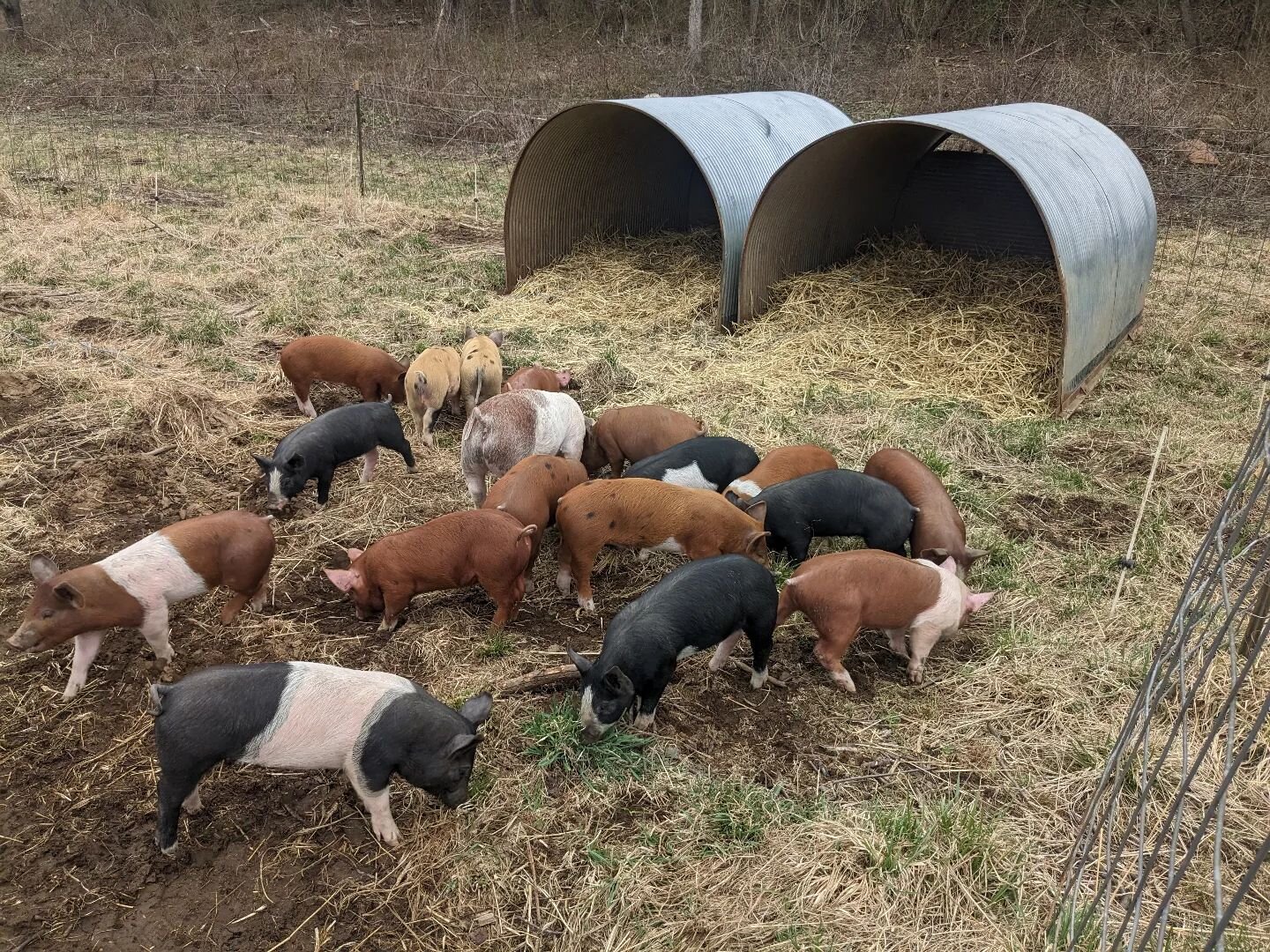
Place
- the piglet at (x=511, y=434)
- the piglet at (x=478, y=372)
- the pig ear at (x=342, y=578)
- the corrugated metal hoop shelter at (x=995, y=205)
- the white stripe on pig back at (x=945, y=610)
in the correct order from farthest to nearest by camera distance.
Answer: the corrugated metal hoop shelter at (x=995, y=205) → the piglet at (x=478, y=372) → the piglet at (x=511, y=434) → the pig ear at (x=342, y=578) → the white stripe on pig back at (x=945, y=610)

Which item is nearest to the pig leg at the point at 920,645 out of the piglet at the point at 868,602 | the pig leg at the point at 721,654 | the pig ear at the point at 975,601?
the piglet at the point at 868,602

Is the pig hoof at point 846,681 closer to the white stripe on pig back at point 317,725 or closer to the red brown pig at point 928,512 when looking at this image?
A: the red brown pig at point 928,512

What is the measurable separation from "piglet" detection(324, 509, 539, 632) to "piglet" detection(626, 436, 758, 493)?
3.45ft

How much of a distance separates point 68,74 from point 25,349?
18.7m

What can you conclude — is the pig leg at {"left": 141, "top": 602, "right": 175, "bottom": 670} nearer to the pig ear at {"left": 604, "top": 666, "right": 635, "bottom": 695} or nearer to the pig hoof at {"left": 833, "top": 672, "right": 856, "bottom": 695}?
the pig ear at {"left": 604, "top": 666, "right": 635, "bottom": 695}

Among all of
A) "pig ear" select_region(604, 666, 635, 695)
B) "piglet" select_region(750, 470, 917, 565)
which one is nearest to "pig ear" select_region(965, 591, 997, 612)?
"piglet" select_region(750, 470, 917, 565)

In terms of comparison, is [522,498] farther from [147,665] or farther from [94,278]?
[94,278]

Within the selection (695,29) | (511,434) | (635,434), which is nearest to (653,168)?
(635,434)

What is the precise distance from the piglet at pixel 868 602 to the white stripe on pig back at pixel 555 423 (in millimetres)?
1865

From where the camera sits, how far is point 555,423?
557cm

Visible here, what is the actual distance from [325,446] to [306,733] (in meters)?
2.55

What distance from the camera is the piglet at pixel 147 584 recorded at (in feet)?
12.3

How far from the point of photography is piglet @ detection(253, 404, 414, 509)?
5254mm

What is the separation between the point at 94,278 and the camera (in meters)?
9.14
